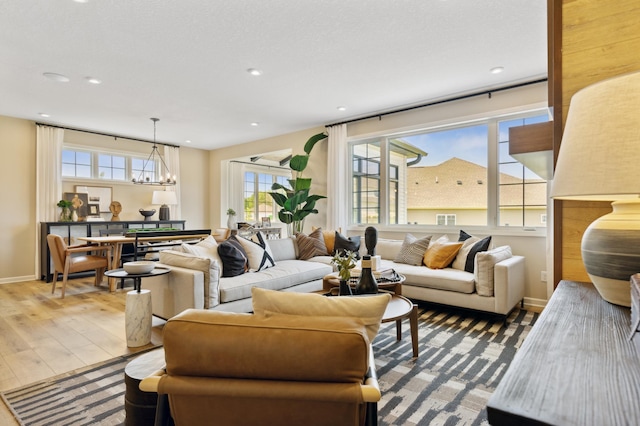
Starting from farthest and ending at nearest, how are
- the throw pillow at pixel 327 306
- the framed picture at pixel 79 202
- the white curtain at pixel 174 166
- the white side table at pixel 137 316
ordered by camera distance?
the white curtain at pixel 174 166, the framed picture at pixel 79 202, the white side table at pixel 137 316, the throw pillow at pixel 327 306

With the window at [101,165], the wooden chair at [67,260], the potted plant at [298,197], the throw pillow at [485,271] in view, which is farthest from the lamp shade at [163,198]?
the throw pillow at [485,271]

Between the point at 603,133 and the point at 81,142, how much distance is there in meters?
7.44

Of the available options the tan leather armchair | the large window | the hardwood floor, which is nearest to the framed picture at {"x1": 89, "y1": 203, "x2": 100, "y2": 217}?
the hardwood floor

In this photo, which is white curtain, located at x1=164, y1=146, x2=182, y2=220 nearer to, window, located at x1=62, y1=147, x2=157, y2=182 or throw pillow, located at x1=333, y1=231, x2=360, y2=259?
window, located at x1=62, y1=147, x2=157, y2=182

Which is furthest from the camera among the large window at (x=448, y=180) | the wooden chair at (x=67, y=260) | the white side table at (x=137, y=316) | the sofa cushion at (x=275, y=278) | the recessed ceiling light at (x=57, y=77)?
the wooden chair at (x=67, y=260)

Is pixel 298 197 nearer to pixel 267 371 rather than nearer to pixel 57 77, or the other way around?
pixel 57 77

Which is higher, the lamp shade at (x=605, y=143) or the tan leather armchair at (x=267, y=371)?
the lamp shade at (x=605, y=143)

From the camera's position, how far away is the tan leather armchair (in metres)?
0.92

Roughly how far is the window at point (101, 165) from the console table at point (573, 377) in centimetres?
736

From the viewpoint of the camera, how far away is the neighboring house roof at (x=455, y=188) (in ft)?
13.7

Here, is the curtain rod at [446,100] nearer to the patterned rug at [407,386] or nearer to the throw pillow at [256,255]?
the throw pillow at [256,255]

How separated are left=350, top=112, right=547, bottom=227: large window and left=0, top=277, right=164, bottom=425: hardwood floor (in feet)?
11.7

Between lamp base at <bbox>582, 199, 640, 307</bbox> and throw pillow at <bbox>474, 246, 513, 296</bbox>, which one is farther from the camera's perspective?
throw pillow at <bbox>474, 246, 513, 296</bbox>

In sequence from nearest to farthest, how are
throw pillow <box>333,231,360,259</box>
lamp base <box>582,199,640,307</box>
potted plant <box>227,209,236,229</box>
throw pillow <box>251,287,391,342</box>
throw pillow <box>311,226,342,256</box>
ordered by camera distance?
lamp base <box>582,199,640,307</box> → throw pillow <box>251,287,391,342</box> → throw pillow <box>333,231,360,259</box> → throw pillow <box>311,226,342,256</box> → potted plant <box>227,209,236,229</box>
